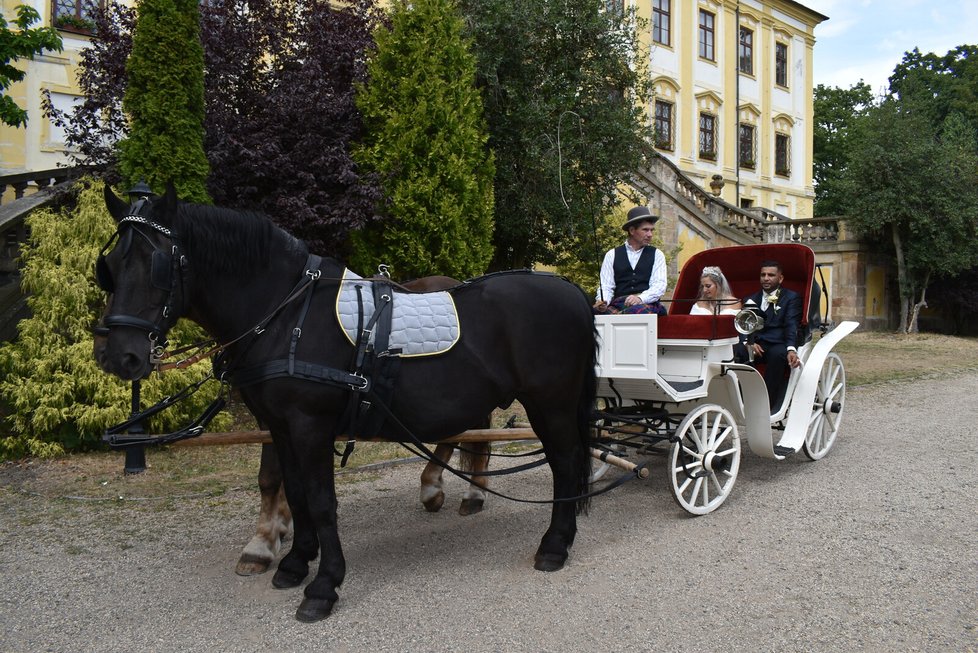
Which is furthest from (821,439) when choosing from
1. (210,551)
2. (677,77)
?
(677,77)

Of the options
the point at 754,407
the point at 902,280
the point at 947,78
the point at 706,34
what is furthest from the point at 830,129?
the point at 754,407

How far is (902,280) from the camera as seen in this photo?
23547mm

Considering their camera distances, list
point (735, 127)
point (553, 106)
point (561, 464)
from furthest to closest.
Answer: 1. point (735, 127)
2. point (553, 106)
3. point (561, 464)

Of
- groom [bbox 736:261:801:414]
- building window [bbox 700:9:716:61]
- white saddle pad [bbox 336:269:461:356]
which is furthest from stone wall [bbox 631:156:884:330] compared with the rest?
white saddle pad [bbox 336:269:461:356]

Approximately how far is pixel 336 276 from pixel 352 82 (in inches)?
253

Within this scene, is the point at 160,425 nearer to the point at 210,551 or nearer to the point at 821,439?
the point at 210,551

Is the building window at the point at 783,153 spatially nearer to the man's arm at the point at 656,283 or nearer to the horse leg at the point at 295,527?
the man's arm at the point at 656,283

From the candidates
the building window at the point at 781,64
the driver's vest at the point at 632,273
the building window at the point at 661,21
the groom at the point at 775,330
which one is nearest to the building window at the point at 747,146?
the building window at the point at 781,64

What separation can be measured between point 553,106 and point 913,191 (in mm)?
16600

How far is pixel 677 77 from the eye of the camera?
2756 cm

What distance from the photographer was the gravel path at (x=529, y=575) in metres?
3.26

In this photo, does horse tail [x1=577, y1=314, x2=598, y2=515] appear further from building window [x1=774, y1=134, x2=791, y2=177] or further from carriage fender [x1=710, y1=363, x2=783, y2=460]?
building window [x1=774, y1=134, x2=791, y2=177]

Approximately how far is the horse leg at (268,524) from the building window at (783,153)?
3187 cm

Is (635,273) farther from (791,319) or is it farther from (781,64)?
(781,64)
